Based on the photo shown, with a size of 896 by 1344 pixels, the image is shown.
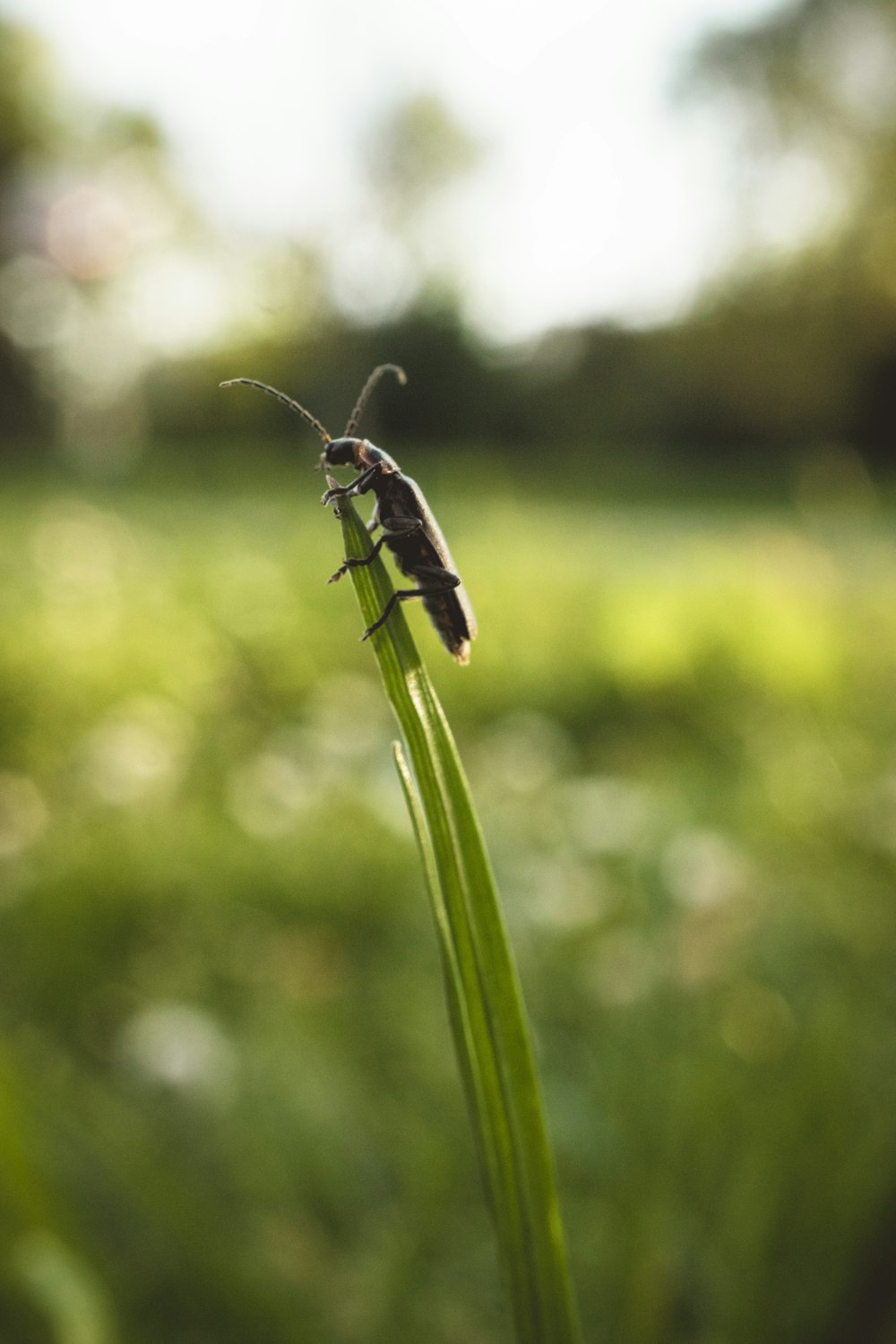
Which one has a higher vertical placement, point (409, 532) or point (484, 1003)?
point (409, 532)

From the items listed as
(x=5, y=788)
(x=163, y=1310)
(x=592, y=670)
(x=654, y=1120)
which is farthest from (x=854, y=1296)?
(x=592, y=670)

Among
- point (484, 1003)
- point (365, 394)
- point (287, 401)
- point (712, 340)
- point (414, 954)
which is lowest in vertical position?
point (484, 1003)

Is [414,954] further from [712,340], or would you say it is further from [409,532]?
[712,340]

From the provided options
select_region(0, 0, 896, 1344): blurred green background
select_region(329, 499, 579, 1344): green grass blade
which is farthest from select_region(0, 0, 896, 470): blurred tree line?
select_region(329, 499, 579, 1344): green grass blade

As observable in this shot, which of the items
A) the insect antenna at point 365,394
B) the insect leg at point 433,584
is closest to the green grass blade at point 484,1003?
the insect antenna at point 365,394

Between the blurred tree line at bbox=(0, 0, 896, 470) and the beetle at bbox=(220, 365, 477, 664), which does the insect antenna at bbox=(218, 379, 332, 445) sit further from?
the blurred tree line at bbox=(0, 0, 896, 470)

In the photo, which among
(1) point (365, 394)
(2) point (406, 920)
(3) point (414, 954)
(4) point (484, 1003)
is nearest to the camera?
(4) point (484, 1003)

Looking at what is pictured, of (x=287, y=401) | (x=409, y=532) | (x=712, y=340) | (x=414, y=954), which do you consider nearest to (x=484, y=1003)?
(x=287, y=401)
